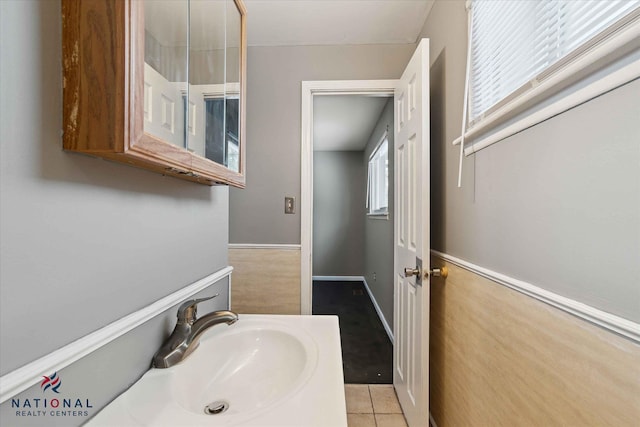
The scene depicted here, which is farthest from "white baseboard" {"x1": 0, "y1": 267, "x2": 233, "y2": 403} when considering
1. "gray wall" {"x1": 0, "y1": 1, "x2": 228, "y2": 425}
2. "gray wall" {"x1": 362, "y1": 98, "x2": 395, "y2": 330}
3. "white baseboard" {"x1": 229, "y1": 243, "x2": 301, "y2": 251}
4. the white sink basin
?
"gray wall" {"x1": 362, "y1": 98, "x2": 395, "y2": 330}

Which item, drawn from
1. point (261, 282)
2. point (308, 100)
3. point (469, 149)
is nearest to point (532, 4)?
point (469, 149)

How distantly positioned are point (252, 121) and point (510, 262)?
180cm

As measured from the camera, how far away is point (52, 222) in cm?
45

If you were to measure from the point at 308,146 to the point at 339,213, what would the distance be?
322 centimetres

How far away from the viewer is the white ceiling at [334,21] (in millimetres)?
1628

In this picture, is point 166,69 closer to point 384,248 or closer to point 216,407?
point 216,407

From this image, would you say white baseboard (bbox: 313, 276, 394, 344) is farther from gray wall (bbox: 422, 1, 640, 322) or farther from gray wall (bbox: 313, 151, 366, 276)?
gray wall (bbox: 422, 1, 640, 322)

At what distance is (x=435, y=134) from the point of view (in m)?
1.57

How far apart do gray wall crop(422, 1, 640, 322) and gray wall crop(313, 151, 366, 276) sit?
3.87 m

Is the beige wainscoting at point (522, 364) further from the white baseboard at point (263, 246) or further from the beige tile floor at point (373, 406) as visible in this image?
the white baseboard at point (263, 246)

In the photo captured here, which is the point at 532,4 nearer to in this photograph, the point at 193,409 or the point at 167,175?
the point at 167,175

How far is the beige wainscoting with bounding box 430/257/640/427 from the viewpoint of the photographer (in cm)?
56

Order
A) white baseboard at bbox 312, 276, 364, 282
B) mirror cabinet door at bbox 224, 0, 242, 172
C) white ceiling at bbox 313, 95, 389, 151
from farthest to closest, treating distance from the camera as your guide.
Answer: white baseboard at bbox 312, 276, 364, 282 < white ceiling at bbox 313, 95, 389, 151 < mirror cabinet door at bbox 224, 0, 242, 172

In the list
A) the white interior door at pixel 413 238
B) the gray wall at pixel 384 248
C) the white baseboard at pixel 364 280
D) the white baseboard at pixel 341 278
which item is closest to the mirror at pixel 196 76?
the white interior door at pixel 413 238
